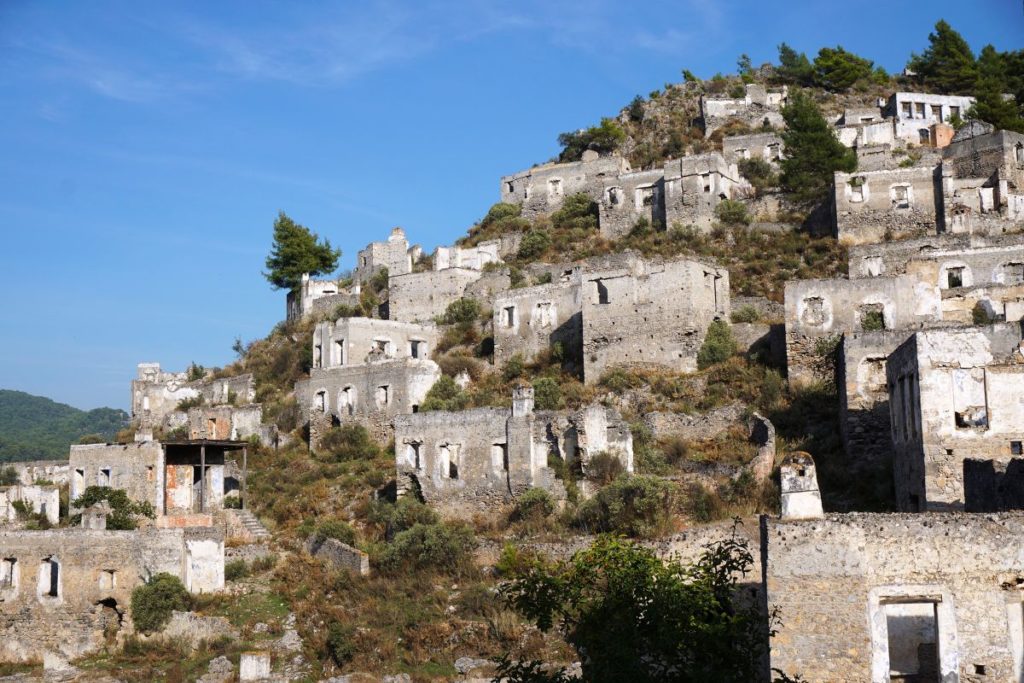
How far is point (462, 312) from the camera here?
52.3 meters

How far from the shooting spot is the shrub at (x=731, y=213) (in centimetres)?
5622

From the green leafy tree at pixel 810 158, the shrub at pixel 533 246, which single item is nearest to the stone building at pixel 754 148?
the green leafy tree at pixel 810 158

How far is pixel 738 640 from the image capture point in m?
16.5

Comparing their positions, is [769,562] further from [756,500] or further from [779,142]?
[779,142]

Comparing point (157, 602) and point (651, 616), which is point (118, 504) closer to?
point (157, 602)

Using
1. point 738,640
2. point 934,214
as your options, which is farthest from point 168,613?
point 934,214

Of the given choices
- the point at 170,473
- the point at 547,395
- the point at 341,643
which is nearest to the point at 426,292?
the point at 547,395

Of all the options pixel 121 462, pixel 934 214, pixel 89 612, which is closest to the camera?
pixel 89 612

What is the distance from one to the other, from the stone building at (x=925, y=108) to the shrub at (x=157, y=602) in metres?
42.5

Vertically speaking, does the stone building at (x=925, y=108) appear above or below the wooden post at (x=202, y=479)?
above

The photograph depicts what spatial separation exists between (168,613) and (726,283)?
2130cm

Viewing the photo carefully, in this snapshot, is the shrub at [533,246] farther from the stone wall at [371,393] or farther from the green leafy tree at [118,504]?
the green leafy tree at [118,504]

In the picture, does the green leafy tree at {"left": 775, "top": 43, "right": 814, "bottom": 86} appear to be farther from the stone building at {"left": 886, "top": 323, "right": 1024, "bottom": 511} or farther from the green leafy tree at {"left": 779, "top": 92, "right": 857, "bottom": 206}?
the stone building at {"left": 886, "top": 323, "right": 1024, "bottom": 511}

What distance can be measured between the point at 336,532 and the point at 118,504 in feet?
26.6
